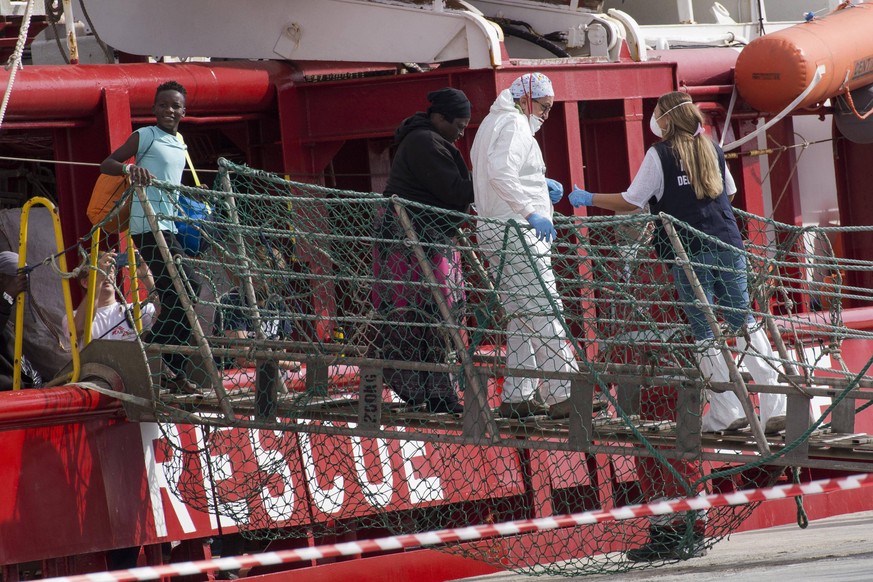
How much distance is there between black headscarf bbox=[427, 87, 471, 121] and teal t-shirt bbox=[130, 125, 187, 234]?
142 centimetres

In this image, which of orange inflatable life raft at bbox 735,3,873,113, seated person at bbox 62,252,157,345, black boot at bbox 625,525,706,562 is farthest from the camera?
orange inflatable life raft at bbox 735,3,873,113

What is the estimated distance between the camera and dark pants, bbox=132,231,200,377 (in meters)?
7.34

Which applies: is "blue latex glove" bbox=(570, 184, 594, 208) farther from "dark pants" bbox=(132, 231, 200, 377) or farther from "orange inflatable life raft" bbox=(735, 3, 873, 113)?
"orange inflatable life raft" bbox=(735, 3, 873, 113)

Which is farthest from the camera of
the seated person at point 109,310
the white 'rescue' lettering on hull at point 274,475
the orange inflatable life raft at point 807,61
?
the orange inflatable life raft at point 807,61

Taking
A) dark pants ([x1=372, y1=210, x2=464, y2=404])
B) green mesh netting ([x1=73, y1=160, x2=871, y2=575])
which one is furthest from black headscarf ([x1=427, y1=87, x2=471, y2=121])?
dark pants ([x1=372, y1=210, x2=464, y2=404])

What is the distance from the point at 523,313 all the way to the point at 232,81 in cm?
365

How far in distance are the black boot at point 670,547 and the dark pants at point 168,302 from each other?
2.62 m

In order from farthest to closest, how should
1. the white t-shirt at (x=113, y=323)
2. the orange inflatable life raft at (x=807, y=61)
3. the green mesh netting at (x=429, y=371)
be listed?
the orange inflatable life raft at (x=807, y=61)
the white t-shirt at (x=113, y=323)
the green mesh netting at (x=429, y=371)

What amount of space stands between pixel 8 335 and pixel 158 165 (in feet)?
5.68

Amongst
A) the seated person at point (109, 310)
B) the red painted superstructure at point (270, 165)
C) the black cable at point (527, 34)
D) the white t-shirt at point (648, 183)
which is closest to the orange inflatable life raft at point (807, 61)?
the red painted superstructure at point (270, 165)

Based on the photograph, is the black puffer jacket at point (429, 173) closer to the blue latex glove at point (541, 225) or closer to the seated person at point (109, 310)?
the blue latex glove at point (541, 225)

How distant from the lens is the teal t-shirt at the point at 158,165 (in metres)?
7.38

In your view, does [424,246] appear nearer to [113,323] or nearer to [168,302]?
[168,302]

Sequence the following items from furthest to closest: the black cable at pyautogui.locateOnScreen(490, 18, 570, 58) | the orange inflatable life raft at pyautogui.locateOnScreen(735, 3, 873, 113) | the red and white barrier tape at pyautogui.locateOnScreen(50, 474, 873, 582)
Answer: the black cable at pyautogui.locateOnScreen(490, 18, 570, 58) < the orange inflatable life raft at pyautogui.locateOnScreen(735, 3, 873, 113) < the red and white barrier tape at pyautogui.locateOnScreen(50, 474, 873, 582)
